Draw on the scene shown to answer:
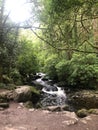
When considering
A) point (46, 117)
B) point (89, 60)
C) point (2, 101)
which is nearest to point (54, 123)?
point (46, 117)

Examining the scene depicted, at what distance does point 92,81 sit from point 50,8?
41.5 feet

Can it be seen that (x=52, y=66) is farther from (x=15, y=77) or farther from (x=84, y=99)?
(x=84, y=99)

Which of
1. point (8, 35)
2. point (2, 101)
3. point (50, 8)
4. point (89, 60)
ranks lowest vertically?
point (2, 101)

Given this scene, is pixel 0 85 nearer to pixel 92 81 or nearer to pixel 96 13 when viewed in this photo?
pixel 92 81

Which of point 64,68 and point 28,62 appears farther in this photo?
point 28,62

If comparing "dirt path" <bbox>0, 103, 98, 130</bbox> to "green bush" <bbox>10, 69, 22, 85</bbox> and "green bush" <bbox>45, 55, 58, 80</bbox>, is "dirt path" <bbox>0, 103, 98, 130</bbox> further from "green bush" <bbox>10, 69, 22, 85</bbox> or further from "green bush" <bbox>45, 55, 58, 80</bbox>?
"green bush" <bbox>45, 55, 58, 80</bbox>

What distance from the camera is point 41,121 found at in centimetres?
923

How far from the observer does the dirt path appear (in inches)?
331

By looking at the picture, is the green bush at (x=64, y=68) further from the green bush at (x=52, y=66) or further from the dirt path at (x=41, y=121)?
the dirt path at (x=41, y=121)

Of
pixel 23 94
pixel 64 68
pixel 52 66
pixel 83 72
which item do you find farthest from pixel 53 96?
pixel 52 66

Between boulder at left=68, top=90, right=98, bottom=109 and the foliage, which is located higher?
the foliage

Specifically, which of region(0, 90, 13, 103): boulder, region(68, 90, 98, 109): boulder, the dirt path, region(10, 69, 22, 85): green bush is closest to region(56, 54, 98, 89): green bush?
region(68, 90, 98, 109): boulder

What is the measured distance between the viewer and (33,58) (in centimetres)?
2119

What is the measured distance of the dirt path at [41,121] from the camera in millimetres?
8400
